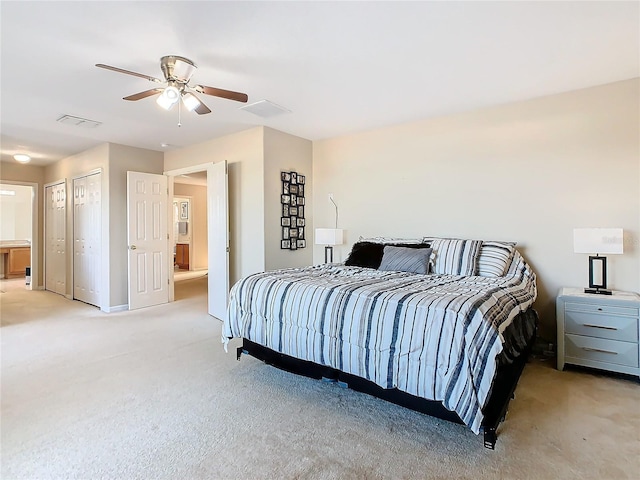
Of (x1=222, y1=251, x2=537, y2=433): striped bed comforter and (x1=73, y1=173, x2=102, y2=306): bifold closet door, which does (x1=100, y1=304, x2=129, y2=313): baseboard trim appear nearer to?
(x1=73, y1=173, x2=102, y2=306): bifold closet door

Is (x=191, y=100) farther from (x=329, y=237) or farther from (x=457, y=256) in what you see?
(x=457, y=256)

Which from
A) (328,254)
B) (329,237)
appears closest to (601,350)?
(329,237)

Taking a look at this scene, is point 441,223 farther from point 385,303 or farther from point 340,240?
point 385,303

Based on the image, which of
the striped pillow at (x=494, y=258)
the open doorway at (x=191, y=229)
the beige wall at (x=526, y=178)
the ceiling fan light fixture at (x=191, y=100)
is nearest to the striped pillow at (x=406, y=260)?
the striped pillow at (x=494, y=258)

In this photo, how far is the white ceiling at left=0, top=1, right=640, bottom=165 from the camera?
1949 mm

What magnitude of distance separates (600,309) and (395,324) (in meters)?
1.85

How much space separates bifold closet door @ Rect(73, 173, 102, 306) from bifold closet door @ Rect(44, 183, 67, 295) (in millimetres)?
528

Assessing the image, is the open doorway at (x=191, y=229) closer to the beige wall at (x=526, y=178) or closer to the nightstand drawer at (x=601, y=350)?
the beige wall at (x=526, y=178)

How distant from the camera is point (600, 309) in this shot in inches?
105

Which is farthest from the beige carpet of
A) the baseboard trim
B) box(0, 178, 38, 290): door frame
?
box(0, 178, 38, 290): door frame

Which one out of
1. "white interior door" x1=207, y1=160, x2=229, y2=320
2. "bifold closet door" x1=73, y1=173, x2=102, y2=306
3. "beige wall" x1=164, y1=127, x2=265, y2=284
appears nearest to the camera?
"beige wall" x1=164, y1=127, x2=265, y2=284

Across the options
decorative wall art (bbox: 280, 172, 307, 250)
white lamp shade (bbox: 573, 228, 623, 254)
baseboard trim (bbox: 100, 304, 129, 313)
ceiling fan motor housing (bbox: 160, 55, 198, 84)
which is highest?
ceiling fan motor housing (bbox: 160, 55, 198, 84)

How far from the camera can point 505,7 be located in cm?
192

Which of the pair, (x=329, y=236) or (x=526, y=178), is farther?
(x=329, y=236)
